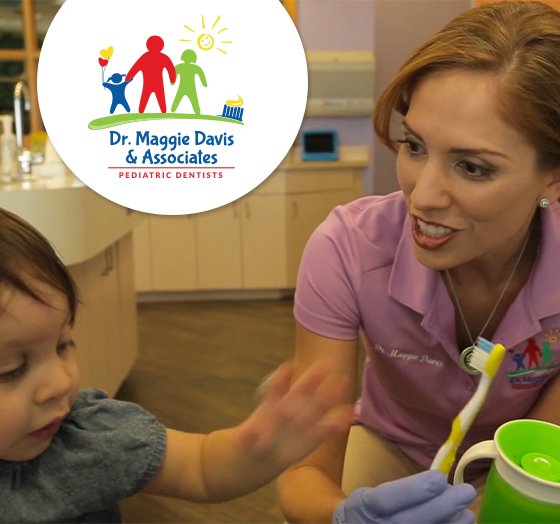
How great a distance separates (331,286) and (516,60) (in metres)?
0.38

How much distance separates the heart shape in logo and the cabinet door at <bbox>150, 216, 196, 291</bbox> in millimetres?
1796

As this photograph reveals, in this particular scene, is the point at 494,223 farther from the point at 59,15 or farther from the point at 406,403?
the point at 59,15

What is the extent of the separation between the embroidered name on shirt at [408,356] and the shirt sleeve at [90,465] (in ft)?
1.22

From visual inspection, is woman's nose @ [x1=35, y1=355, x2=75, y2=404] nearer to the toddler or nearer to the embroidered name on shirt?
the toddler

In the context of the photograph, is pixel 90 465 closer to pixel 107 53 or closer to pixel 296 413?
pixel 296 413

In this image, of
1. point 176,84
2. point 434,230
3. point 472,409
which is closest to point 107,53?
point 176,84

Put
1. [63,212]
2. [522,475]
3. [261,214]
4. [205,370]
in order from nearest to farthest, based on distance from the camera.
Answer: [522,475], [63,212], [205,370], [261,214]

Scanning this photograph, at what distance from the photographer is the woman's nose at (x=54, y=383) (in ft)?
2.02

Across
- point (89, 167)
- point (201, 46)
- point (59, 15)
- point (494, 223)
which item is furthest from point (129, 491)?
point (201, 46)

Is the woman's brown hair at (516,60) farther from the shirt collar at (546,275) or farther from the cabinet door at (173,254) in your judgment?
the cabinet door at (173,254)

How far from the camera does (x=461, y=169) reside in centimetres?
81

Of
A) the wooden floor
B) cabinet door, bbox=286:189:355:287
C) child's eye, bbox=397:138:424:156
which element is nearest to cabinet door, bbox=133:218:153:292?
the wooden floor

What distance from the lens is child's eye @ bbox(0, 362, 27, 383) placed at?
0.60m

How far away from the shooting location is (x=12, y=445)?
631 mm
